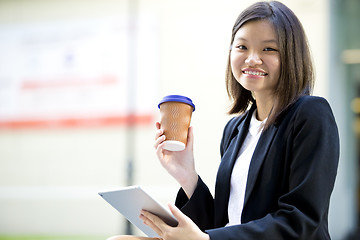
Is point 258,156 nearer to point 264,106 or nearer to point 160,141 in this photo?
point 264,106

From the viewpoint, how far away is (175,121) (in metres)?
1.63

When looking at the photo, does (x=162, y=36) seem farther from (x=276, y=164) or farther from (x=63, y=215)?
(x=276, y=164)

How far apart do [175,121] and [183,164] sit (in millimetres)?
186

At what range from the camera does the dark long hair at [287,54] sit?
1.49 metres

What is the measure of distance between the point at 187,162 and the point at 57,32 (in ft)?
14.4

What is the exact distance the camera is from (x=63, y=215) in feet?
18.4

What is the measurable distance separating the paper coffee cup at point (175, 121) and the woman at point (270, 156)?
3cm

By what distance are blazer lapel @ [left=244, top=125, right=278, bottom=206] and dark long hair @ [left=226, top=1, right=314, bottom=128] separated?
29 mm

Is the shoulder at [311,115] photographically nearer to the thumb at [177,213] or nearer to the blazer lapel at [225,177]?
the blazer lapel at [225,177]

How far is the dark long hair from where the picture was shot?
1493mm

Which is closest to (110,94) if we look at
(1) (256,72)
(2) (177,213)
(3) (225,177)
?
(3) (225,177)

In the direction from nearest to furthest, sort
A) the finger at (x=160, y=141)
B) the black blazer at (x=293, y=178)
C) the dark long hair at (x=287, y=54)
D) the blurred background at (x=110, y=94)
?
the black blazer at (x=293, y=178) → the dark long hair at (x=287, y=54) → the finger at (x=160, y=141) → the blurred background at (x=110, y=94)

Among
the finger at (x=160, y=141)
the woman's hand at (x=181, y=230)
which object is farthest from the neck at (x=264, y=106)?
the woman's hand at (x=181, y=230)

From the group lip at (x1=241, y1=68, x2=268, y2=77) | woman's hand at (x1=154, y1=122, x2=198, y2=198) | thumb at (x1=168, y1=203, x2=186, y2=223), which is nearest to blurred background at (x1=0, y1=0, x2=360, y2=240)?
woman's hand at (x1=154, y1=122, x2=198, y2=198)
